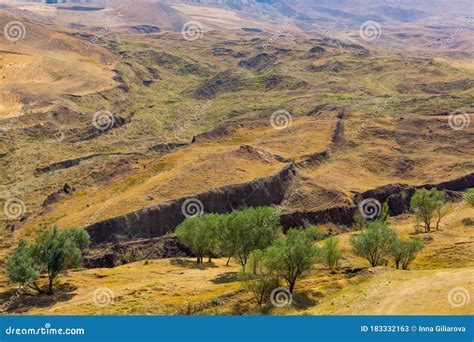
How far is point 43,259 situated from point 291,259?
85.2ft

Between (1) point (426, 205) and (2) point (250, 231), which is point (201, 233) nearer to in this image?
(2) point (250, 231)

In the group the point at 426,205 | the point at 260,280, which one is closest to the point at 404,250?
the point at 260,280

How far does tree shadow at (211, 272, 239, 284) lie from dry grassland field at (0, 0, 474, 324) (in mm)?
950

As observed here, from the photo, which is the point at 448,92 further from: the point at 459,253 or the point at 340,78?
the point at 459,253

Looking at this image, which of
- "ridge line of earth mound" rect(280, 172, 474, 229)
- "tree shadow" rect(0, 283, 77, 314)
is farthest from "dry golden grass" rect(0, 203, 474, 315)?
"ridge line of earth mound" rect(280, 172, 474, 229)

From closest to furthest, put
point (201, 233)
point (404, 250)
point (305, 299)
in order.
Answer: point (305, 299) → point (404, 250) → point (201, 233)

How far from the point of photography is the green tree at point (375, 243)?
60.4m

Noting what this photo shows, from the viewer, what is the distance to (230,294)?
49.9 meters

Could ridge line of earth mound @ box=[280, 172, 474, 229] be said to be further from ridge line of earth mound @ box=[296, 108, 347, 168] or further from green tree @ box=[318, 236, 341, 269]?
green tree @ box=[318, 236, 341, 269]

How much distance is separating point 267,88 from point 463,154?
94.3 meters

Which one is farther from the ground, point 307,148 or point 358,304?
point 307,148

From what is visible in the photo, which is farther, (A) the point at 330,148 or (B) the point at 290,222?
(A) the point at 330,148

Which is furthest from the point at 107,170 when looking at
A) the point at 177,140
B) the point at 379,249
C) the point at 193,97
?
the point at 193,97

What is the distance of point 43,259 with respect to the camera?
55.1m
